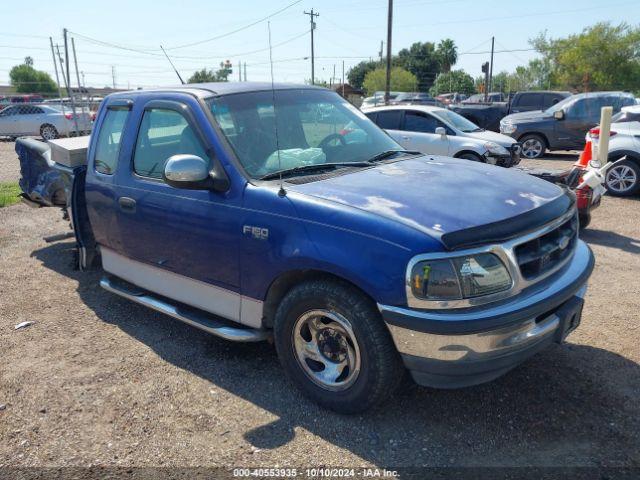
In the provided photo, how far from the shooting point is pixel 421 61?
93188mm

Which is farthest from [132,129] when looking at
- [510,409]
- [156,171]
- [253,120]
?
[510,409]

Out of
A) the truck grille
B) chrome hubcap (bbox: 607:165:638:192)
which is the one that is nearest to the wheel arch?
the truck grille

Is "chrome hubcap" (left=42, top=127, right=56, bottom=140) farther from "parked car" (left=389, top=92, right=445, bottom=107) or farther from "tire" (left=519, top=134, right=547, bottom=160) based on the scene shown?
"tire" (left=519, top=134, right=547, bottom=160)

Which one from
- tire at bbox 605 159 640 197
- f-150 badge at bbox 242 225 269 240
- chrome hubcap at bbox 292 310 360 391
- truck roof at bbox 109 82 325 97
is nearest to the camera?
chrome hubcap at bbox 292 310 360 391

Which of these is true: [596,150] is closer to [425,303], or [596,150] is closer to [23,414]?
[425,303]

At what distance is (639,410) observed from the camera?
3.21 meters

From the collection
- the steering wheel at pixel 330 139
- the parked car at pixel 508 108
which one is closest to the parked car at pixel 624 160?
the steering wheel at pixel 330 139

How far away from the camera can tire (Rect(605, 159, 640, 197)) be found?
9.23m

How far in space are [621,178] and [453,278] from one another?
8.23m

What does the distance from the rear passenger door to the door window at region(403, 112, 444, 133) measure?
7941 millimetres

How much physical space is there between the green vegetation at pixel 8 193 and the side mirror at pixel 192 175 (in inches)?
293

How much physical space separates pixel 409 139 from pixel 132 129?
7554 mm

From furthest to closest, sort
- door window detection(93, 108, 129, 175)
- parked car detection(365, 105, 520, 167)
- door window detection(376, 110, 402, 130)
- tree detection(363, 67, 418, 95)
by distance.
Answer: tree detection(363, 67, 418, 95), door window detection(376, 110, 402, 130), parked car detection(365, 105, 520, 167), door window detection(93, 108, 129, 175)

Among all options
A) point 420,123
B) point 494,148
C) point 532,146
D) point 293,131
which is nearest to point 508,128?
point 532,146
